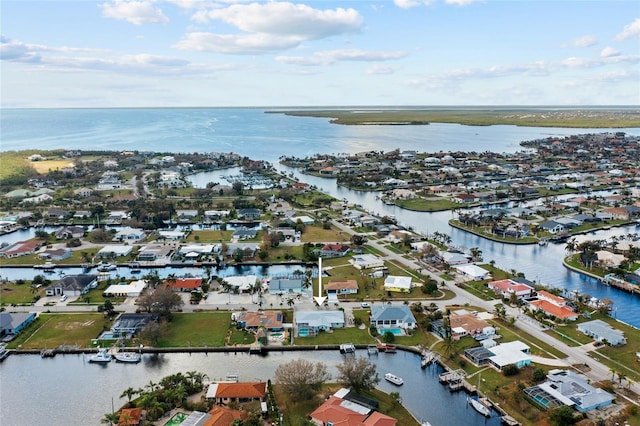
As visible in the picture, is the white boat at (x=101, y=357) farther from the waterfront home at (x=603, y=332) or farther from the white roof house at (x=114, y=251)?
the waterfront home at (x=603, y=332)

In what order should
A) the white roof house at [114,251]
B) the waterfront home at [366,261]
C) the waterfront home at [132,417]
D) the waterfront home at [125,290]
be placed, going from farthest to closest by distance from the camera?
the white roof house at [114,251], the waterfront home at [366,261], the waterfront home at [125,290], the waterfront home at [132,417]

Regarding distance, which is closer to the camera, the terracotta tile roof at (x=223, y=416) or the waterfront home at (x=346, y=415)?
the terracotta tile roof at (x=223, y=416)

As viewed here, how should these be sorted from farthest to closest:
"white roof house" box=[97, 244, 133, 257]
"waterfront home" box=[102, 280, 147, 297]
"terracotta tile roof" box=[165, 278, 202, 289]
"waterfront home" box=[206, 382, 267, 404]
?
"white roof house" box=[97, 244, 133, 257]
"terracotta tile roof" box=[165, 278, 202, 289]
"waterfront home" box=[102, 280, 147, 297]
"waterfront home" box=[206, 382, 267, 404]

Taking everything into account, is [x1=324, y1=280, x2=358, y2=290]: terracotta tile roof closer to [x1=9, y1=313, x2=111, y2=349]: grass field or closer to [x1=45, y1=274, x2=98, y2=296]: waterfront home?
[x1=9, y1=313, x2=111, y2=349]: grass field

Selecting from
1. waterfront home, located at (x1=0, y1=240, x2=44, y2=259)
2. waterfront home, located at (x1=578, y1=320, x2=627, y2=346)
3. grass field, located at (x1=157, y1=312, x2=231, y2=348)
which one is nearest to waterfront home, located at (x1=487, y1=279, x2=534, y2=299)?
waterfront home, located at (x1=578, y1=320, x2=627, y2=346)

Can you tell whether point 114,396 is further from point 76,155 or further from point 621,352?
point 76,155

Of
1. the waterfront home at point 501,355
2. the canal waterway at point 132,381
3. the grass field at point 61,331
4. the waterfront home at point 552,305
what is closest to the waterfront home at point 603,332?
the waterfront home at point 552,305
